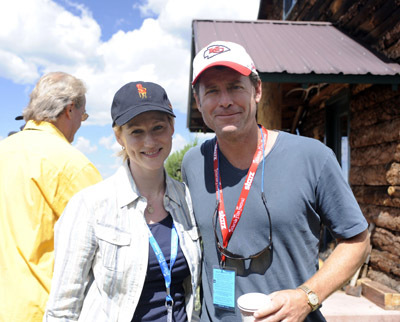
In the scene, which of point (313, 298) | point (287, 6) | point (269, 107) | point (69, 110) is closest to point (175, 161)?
point (287, 6)

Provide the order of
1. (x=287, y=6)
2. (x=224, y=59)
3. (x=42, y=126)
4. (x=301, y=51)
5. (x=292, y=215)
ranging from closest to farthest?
(x=292, y=215)
(x=224, y=59)
(x=42, y=126)
(x=301, y=51)
(x=287, y=6)

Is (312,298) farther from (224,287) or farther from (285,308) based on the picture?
(224,287)

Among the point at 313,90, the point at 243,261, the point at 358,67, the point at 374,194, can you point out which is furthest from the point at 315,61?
the point at 243,261

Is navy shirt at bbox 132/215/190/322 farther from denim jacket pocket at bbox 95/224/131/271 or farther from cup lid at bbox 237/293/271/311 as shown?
cup lid at bbox 237/293/271/311

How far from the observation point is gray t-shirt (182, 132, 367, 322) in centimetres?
167

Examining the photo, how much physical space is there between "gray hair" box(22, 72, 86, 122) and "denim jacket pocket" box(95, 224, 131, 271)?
94 cm

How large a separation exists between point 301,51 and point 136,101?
3.93 m

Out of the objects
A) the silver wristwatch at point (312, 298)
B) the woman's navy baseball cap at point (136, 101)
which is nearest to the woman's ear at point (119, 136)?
the woman's navy baseball cap at point (136, 101)

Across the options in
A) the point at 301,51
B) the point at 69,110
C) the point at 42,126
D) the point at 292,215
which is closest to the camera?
the point at 292,215

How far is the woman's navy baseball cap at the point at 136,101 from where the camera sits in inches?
67.8

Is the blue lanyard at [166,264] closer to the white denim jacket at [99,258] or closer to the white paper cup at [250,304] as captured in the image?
the white denim jacket at [99,258]

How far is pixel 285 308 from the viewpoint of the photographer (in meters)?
1.45

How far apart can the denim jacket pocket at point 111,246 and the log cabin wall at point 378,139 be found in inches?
167

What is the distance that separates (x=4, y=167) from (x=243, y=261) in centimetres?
140
